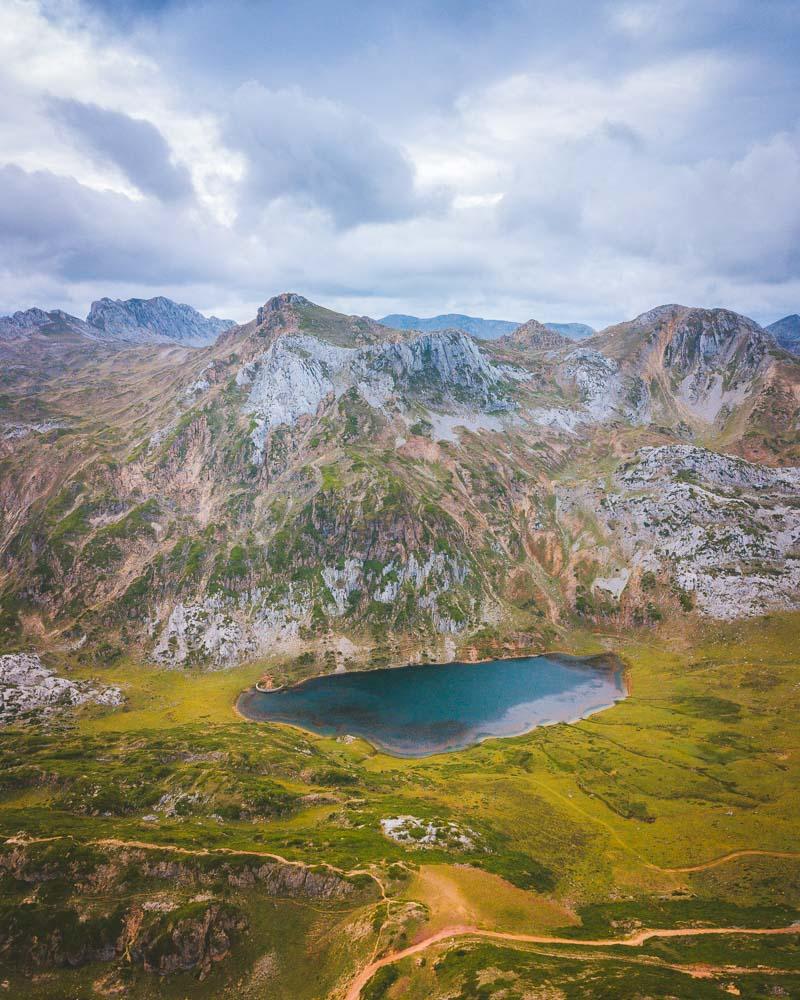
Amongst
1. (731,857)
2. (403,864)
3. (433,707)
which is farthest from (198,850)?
Result: (433,707)

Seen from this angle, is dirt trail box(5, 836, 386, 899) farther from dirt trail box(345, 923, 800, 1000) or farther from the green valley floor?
dirt trail box(345, 923, 800, 1000)

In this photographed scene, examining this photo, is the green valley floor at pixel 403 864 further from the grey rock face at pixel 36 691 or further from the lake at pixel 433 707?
the grey rock face at pixel 36 691

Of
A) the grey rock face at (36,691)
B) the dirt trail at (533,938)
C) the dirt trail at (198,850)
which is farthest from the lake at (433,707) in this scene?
the dirt trail at (533,938)

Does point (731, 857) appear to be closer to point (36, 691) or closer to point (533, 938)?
point (533, 938)

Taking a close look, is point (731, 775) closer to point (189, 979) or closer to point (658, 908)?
point (658, 908)

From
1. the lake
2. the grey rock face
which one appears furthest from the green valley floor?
the grey rock face
